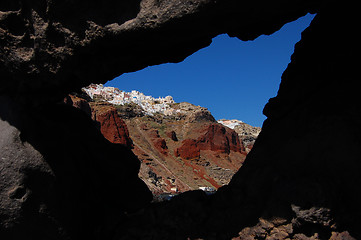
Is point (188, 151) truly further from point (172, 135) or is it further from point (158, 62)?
point (158, 62)

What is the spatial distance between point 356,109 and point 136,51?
4.17 m

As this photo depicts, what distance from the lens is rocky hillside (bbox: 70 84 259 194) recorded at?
175ft

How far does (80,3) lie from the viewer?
5129mm

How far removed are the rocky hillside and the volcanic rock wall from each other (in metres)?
38.9

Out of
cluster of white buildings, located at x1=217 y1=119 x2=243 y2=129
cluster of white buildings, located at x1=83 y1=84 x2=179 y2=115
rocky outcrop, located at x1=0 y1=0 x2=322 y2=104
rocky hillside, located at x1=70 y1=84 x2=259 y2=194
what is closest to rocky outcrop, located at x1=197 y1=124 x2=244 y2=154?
rocky hillside, located at x1=70 y1=84 x2=259 y2=194

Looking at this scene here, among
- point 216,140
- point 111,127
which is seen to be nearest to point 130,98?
point 216,140

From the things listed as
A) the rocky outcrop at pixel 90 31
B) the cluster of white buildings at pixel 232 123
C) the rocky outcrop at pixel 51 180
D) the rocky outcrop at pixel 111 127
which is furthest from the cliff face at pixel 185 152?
the cluster of white buildings at pixel 232 123

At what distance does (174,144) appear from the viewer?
231ft

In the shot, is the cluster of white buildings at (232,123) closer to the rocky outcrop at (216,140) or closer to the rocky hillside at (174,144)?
the rocky hillside at (174,144)

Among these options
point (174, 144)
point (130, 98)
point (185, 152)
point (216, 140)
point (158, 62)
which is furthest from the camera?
point (130, 98)

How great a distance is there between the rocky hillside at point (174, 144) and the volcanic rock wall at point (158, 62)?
128ft

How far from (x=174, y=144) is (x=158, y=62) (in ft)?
210

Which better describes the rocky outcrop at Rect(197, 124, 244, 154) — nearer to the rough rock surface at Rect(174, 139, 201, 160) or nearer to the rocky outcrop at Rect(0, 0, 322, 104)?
the rough rock surface at Rect(174, 139, 201, 160)

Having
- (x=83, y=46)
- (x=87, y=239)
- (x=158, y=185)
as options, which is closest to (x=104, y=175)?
(x=87, y=239)
